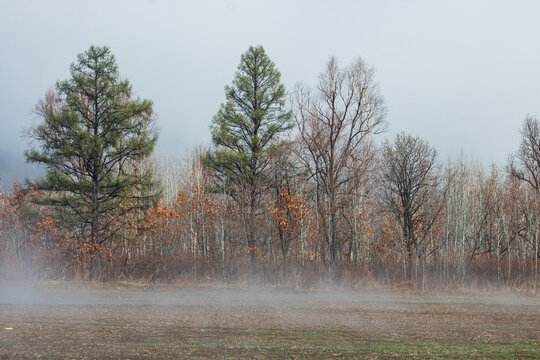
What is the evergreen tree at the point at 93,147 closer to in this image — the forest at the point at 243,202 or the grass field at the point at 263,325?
the forest at the point at 243,202

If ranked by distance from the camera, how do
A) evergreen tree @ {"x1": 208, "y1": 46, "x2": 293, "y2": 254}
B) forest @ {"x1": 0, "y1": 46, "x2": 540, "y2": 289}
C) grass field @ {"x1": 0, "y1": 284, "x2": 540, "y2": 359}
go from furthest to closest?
evergreen tree @ {"x1": 208, "y1": 46, "x2": 293, "y2": 254} < forest @ {"x1": 0, "y1": 46, "x2": 540, "y2": 289} < grass field @ {"x1": 0, "y1": 284, "x2": 540, "y2": 359}

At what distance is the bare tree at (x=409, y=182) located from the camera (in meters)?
22.8

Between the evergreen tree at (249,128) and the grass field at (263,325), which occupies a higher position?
the evergreen tree at (249,128)

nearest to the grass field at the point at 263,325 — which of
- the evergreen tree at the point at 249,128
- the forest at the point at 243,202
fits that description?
the forest at the point at 243,202

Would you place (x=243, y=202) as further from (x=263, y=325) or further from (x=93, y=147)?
(x=263, y=325)

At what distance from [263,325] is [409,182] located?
14.3 m

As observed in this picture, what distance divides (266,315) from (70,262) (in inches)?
466

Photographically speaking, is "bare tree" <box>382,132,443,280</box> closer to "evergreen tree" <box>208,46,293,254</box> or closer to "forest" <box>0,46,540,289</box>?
"forest" <box>0,46,540,289</box>

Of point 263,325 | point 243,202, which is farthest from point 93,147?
point 263,325

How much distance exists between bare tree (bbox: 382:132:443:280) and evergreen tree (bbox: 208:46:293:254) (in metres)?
6.16

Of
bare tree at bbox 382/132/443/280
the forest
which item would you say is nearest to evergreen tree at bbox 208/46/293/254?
the forest

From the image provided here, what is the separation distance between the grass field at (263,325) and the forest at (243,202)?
126 inches

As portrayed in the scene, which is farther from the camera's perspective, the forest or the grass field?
the forest

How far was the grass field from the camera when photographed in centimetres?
843
